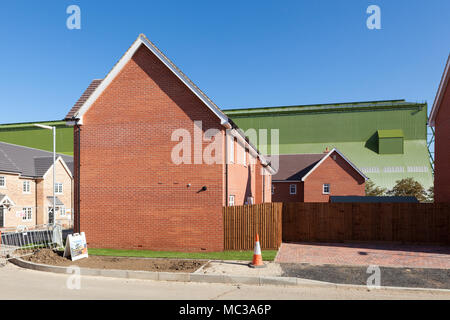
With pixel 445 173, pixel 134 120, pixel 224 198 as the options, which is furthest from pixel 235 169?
pixel 445 173

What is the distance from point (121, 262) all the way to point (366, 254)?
9670 mm

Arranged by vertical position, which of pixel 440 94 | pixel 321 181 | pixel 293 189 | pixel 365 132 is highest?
pixel 365 132

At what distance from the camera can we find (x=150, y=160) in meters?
13.8

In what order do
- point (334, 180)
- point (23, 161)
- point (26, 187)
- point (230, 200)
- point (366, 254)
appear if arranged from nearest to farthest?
point (366, 254), point (230, 200), point (26, 187), point (23, 161), point (334, 180)

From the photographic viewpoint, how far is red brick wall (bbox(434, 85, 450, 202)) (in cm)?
1680

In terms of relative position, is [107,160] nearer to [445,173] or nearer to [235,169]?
[235,169]

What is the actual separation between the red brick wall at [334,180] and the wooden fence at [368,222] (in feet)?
62.8

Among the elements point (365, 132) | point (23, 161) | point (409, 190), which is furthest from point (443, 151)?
point (365, 132)

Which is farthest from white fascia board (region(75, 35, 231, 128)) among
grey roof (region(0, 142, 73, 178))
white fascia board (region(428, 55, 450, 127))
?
grey roof (region(0, 142, 73, 178))

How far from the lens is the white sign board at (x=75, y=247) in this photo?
1150 cm

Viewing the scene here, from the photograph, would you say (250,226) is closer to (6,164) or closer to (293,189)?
(293,189)
